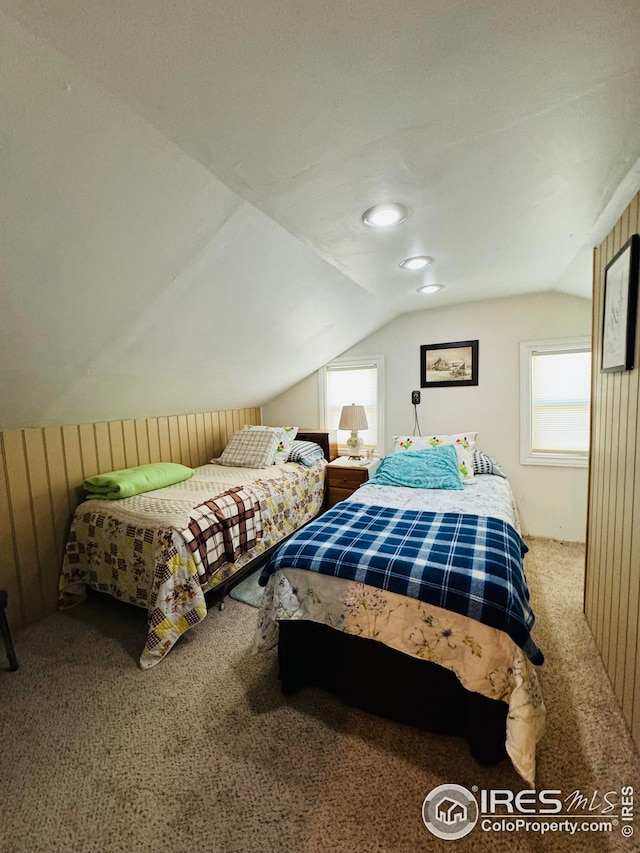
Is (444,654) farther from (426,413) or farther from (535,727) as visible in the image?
(426,413)

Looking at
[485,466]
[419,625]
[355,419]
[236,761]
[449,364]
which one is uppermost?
[449,364]

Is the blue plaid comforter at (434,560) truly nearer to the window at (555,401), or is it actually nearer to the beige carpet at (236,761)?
the beige carpet at (236,761)

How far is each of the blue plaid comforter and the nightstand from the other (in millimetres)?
1395

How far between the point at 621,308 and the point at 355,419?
2308 millimetres

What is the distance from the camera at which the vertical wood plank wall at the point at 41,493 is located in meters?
2.23

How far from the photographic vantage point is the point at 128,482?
247 cm

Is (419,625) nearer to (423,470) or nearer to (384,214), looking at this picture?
(423,470)

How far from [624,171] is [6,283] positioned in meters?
2.41

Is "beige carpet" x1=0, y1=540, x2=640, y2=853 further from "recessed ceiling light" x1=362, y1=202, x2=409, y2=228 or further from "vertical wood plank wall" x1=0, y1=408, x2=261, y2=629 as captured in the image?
"recessed ceiling light" x1=362, y1=202, x2=409, y2=228

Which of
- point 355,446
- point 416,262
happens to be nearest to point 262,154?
point 416,262

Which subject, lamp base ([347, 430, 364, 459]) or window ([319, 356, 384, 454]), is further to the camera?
window ([319, 356, 384, 454])

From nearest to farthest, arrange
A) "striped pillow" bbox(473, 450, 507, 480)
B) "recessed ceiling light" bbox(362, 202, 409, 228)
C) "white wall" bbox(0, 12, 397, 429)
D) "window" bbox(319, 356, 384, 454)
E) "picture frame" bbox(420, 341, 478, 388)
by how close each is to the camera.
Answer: "white wall" bbox(0, 12, 397, 429) → "recessed ceiling light" bbox(362, 202, 409, 228) → "striped pillow" bbox(473, 450, 507, 480) → "picture frame" bbox(420, 341, 478, 388) → "window" bbox(319, 356, 384, 454)

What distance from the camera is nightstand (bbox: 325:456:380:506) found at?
348 cm

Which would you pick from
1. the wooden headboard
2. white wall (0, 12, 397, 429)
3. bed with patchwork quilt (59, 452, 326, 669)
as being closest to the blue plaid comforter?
bed with patchwork quilt (59, 452, 326, 669)
